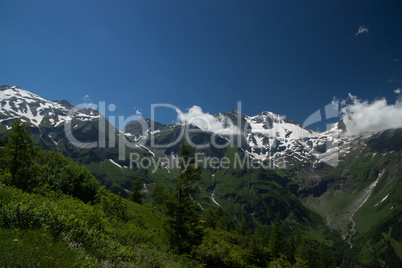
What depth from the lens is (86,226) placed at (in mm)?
11562

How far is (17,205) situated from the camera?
9359 mm

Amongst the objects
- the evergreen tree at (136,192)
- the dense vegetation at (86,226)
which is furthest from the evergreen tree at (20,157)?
the evergreen tree at (136,192)

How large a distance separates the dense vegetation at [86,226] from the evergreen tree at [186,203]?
3.8 inches

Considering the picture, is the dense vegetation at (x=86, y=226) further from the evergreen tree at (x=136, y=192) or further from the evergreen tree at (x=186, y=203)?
the evergreen tree at (x=136, y=192)

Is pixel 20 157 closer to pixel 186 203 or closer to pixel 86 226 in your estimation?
pixel 86 226

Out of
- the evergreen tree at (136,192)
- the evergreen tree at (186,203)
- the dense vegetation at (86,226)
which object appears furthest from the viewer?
the evergreen tree at (136,192)

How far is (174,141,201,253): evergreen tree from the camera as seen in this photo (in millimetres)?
21311

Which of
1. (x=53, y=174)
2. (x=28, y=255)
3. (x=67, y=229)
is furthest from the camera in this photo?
(x=53, y=174)

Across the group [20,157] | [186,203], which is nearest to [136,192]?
[20,157]

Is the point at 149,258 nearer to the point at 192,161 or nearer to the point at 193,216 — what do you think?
the point at 193,216

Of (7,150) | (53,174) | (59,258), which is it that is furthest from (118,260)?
(53,174)

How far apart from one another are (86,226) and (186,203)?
1220 cm

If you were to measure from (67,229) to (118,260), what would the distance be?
10.0 ft

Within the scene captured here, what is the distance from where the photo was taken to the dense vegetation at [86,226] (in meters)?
8.22
